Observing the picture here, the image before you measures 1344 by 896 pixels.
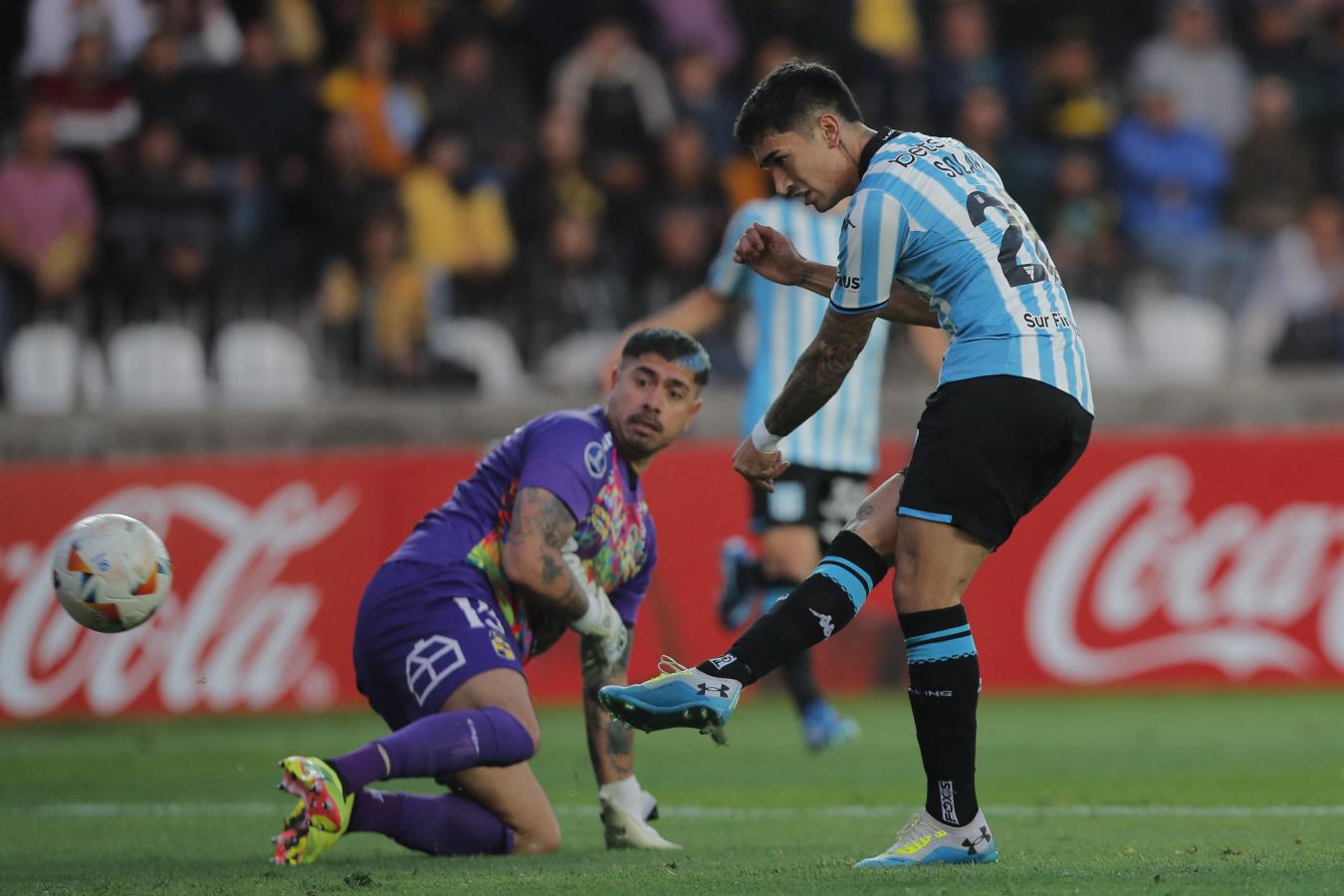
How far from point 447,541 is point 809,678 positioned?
3534 millimetres

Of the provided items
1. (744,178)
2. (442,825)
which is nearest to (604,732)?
(442,825)

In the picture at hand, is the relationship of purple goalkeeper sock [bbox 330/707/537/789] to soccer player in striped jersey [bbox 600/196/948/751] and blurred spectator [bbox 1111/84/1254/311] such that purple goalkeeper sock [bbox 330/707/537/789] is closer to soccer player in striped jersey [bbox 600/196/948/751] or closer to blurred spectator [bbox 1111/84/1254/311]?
soccer player in striped jersey [bbox 600/196/948/751]

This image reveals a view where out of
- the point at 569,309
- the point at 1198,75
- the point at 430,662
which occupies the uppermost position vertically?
the point at 1198,75

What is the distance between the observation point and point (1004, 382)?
557 cm

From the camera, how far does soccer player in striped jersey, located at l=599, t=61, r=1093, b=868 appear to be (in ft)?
18.2

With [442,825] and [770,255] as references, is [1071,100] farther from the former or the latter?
[442,825]

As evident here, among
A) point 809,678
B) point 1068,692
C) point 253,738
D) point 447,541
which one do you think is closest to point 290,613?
point 253,738

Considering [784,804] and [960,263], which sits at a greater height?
[960,263]

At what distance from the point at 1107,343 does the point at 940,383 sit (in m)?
8.85

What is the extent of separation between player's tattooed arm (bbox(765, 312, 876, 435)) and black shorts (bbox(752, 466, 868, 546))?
3.83 metres

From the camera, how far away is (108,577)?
6.38 metres

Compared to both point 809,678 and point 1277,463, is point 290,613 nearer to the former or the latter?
point 809,678

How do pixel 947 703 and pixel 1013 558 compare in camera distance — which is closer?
pixel 947 703

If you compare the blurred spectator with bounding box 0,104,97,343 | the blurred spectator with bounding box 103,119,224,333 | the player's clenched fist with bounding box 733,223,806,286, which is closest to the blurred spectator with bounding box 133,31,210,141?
the blurred spectator with bounding box 103,119,224,333
